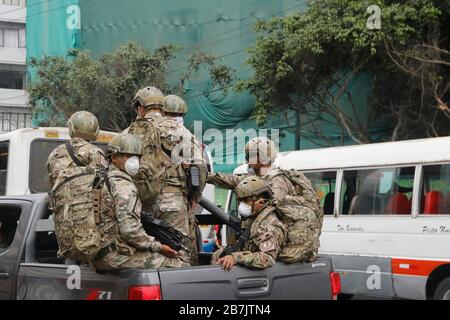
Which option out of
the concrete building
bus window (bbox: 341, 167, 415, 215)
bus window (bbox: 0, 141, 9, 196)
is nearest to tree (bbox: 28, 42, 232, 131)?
bus window (bbox: 0, 141, 9, 196)

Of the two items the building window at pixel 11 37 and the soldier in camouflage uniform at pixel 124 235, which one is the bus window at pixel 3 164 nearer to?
the soldier in camouflage uniform at pixel 124 235

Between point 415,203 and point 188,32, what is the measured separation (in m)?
19.1

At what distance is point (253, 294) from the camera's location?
4.43 m

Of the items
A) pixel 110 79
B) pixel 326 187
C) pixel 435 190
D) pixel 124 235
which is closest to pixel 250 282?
pixel 124 235

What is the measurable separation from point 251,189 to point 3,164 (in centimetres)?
660

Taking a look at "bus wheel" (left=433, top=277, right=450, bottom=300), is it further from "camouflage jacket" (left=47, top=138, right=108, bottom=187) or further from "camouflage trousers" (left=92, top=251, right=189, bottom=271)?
"camouflage trousers" (left=92, top=251, right=189, bottom=271)

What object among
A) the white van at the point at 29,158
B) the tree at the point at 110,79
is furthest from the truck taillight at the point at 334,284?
the tree at the point at 110,79

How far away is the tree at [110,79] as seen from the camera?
23281mm

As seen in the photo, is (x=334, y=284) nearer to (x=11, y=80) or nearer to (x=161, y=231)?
(x=161, y=231)

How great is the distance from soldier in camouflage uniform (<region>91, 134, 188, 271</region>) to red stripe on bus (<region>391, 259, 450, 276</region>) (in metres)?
5.07

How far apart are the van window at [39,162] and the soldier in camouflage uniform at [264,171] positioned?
460 cm

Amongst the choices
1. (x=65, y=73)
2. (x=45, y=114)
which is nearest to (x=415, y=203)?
(x=65, y=73)

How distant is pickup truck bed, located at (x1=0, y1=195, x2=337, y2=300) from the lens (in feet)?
13.5
